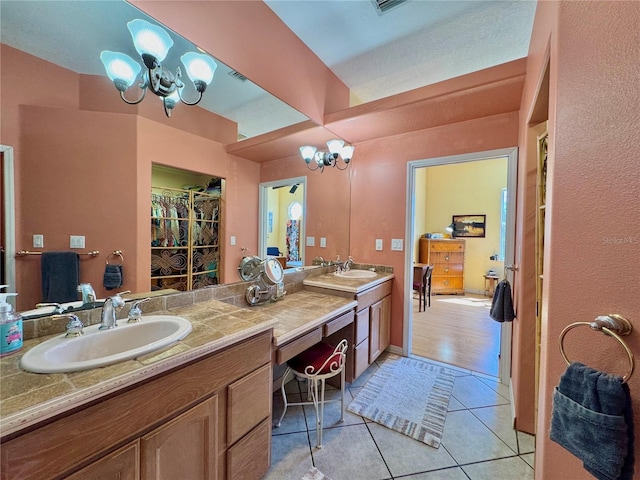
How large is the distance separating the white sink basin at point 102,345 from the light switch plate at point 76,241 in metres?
0.37

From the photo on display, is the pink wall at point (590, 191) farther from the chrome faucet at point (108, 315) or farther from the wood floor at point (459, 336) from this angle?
the wood floor at point (459, 336)

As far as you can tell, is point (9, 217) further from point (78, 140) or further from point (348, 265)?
point (348, 265)

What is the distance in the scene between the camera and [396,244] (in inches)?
110

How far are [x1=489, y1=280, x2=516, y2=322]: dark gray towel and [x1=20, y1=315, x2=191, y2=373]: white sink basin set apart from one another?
2212 mm

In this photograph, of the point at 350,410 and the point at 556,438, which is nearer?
the point at 556,438

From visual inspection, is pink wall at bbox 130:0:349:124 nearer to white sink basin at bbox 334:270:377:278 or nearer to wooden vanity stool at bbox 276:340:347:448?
white sink basin at bbox 334:270:377:278

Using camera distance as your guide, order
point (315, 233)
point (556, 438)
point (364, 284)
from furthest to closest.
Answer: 1. point (315, 233)
2. point (364, 284)
3. point (556, 438)

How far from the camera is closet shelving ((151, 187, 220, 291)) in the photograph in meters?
1.36

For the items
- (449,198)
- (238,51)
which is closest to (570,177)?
(238,51)

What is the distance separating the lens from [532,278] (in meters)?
1.59

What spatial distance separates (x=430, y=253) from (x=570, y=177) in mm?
5164

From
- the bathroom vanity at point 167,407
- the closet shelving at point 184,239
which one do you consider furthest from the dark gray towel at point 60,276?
the closet shelving at point 184,239

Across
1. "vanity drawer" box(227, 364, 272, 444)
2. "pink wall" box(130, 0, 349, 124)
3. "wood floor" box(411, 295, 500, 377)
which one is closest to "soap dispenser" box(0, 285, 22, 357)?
"vanity drawer" box(227, 364, 272, 444)

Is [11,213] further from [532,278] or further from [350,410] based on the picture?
[532,278]
